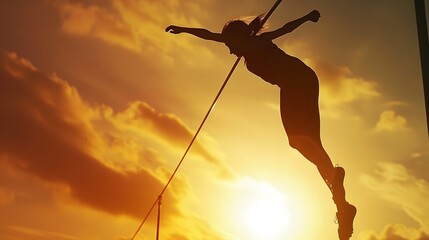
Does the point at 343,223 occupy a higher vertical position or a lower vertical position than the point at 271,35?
lower

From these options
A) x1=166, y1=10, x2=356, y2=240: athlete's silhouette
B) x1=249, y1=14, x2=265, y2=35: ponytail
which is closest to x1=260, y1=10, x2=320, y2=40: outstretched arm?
x1=166, y1=10, x2=356, y2=240: athlete's silhouette

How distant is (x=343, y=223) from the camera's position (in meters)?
7.71

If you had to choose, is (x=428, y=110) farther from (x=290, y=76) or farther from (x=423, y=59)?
(x=290, y=76)

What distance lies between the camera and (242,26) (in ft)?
27.1

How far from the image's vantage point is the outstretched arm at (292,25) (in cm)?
742

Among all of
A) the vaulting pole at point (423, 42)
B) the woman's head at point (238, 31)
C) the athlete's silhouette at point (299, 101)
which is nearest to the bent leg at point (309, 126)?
the athlete's silhouette at point (299, 101)

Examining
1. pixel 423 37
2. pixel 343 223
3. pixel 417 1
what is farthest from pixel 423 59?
pixel 343 223

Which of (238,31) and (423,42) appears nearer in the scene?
(423,42)

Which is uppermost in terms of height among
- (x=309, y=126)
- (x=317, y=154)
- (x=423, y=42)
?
(x=309, y=126)

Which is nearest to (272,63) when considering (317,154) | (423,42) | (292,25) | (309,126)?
(292,25)

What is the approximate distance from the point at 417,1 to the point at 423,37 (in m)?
0.42

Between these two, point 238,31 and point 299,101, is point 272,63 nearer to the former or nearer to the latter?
point 299,101

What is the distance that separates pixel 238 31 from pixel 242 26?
3.8 inches

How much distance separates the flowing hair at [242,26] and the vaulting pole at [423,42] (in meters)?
3.21
